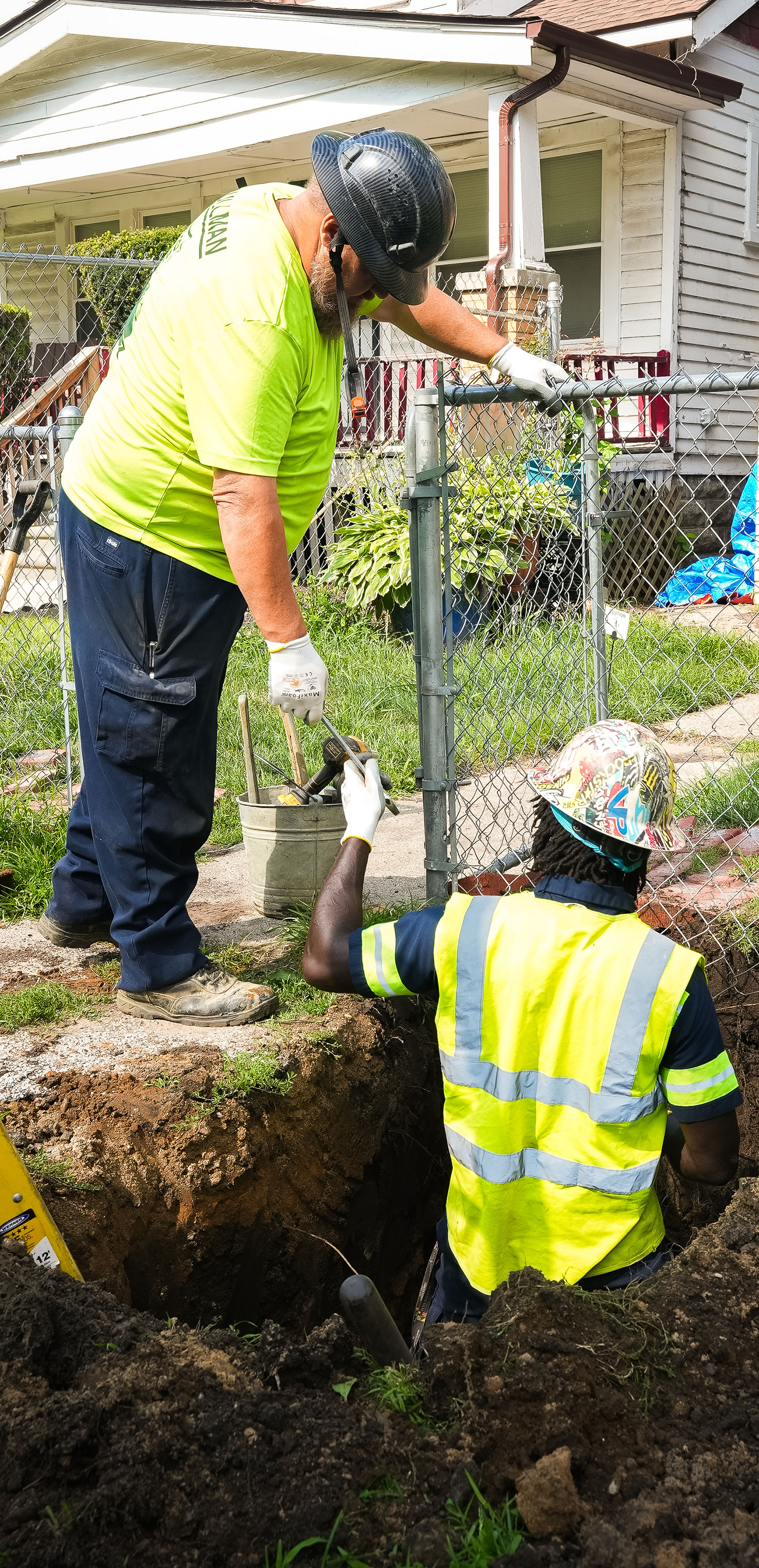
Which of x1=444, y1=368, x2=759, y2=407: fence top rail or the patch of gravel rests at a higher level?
x1=444, y1=368, x2=759, y2=407: fence top rail

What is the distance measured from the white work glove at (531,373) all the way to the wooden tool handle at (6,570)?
78.7 inches

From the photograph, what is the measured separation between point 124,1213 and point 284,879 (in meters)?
1.38

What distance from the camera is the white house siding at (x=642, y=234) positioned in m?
11.6

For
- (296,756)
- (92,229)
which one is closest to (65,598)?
(296,756)

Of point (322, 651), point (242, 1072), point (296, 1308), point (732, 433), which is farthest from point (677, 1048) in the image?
point (732, 433)

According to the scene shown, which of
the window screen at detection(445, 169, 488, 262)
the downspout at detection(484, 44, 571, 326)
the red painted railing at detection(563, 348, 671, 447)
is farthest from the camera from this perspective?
the window screen at detection(445, 169, 488, 262)

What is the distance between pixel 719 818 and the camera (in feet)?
15.7

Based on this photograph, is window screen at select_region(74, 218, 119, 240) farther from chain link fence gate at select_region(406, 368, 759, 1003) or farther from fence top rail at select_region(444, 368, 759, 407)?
fence top rail at select_region(444, 368, 759, 407)

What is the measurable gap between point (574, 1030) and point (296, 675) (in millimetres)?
1227

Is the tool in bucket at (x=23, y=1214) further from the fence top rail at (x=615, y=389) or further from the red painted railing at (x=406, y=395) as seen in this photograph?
the red painted railing at (x=406, y=395)

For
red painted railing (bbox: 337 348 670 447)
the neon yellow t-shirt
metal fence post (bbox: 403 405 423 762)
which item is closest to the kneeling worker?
the neon yellow t-shirt

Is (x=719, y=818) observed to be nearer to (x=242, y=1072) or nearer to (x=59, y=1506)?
(x=242, y=1072)

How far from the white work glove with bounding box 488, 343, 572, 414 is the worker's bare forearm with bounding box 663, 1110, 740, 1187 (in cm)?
200

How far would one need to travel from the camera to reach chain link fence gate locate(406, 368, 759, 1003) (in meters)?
3.44
